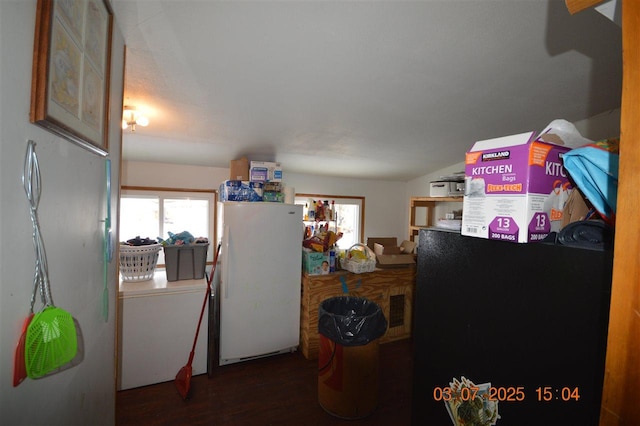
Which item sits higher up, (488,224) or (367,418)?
(488,224)

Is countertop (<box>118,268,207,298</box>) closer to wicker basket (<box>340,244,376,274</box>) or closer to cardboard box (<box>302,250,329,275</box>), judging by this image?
cardboard box (<box>302,250,329,275</box>)

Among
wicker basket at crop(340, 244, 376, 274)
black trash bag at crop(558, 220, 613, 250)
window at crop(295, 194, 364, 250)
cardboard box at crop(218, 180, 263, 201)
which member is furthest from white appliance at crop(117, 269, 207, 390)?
window at crop(295, 194, 364, 250)

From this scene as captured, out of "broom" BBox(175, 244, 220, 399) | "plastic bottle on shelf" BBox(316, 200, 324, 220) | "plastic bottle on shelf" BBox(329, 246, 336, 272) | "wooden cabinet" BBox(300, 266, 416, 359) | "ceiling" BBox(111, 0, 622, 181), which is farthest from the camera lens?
"plastic bottle on shelf" BBox(316, 200, 324, 220)

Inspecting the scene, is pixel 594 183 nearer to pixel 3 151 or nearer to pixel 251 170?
pixel 3 151

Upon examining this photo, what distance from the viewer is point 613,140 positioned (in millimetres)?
542

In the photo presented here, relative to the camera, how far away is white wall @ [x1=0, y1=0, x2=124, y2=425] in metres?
0.47

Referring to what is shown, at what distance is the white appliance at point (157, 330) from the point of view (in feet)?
5.94

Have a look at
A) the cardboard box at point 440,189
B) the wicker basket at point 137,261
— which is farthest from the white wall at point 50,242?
the cardboard box at point 440,189

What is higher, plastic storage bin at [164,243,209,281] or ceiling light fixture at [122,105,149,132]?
ceiling light fixture at [122,105,149,132]

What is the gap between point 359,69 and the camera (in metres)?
1.50

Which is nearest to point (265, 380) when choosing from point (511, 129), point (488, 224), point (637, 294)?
point (488, 224)

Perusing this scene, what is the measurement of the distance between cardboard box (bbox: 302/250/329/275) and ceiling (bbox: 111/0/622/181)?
112 centimetres

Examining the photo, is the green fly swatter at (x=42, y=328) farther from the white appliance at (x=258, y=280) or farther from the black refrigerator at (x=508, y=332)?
the white appliance at (x=258, y=280)

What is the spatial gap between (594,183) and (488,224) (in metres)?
0.20
